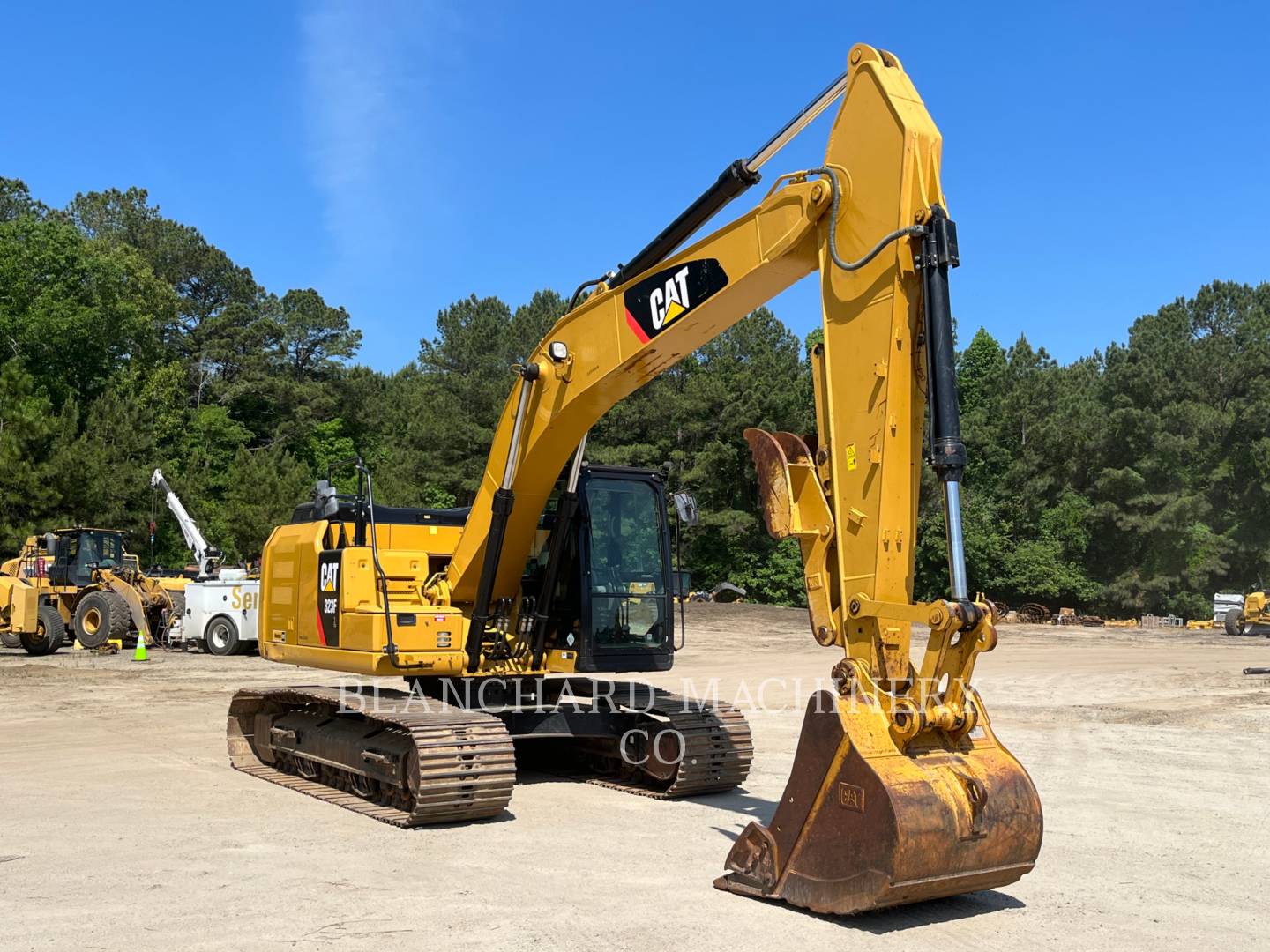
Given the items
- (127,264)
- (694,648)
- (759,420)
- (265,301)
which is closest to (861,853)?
(694,648)

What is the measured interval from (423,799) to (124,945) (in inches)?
117

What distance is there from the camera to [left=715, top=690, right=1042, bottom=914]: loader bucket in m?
5.76

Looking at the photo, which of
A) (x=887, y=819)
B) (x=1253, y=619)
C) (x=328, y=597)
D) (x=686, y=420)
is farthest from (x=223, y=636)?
(x=1253, y=619)

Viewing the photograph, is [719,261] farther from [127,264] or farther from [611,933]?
[127,264]

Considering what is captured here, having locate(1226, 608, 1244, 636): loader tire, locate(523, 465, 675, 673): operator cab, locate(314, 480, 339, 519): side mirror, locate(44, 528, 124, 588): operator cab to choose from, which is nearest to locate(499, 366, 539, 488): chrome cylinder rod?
Result: locate(523, 465, 675, 673): operator cab

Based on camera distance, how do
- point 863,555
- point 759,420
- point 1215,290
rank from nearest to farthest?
1. point 863,555
2. point 759,420
3. point 1215,290

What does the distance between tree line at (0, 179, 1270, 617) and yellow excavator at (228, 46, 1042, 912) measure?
106 feet

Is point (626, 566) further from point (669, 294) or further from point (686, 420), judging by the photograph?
point (686, 420)

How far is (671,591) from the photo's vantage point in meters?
10.4

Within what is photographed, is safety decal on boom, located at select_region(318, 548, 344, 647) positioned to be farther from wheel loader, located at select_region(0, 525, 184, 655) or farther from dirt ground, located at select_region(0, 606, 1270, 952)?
wheel loader, located at select_region(0, 525, 184, 655)

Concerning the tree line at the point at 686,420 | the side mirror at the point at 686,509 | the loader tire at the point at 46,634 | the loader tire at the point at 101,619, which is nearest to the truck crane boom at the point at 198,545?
the loader tire at the point at 101,619

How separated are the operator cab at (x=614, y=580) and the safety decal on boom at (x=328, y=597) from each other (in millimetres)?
1656

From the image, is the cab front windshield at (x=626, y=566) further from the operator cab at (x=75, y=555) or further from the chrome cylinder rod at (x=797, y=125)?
the operator cab at (x=75, y=555)

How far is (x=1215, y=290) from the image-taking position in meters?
67.2
